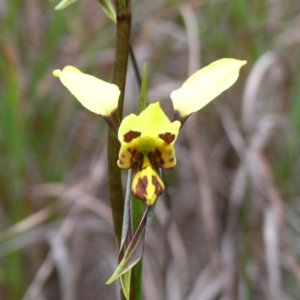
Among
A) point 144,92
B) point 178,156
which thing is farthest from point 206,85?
point 178,156

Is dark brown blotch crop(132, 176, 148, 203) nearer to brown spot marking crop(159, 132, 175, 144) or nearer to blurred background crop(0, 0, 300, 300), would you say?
brown spot marking crop(159, 132, 175, 144)

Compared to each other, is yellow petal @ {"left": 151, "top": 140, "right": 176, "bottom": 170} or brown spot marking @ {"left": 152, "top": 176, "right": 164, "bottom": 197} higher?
yellow petal @ {"left": 151, "top": 140, "right": 176, "bottom": 170}

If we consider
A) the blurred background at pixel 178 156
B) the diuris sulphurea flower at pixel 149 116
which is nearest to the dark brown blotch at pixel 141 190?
the diuris sulphurea flower at pixel 149 116

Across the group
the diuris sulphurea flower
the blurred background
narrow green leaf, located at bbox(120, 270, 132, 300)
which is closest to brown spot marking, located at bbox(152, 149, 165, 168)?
the diuris sulphurea flower

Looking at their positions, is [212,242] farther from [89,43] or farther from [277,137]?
[89,43]

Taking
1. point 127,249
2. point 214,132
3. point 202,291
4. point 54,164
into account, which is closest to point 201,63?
point 214,132

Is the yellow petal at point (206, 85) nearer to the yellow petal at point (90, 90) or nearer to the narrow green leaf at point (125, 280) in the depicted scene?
the yellow petal at point (90, 90)
